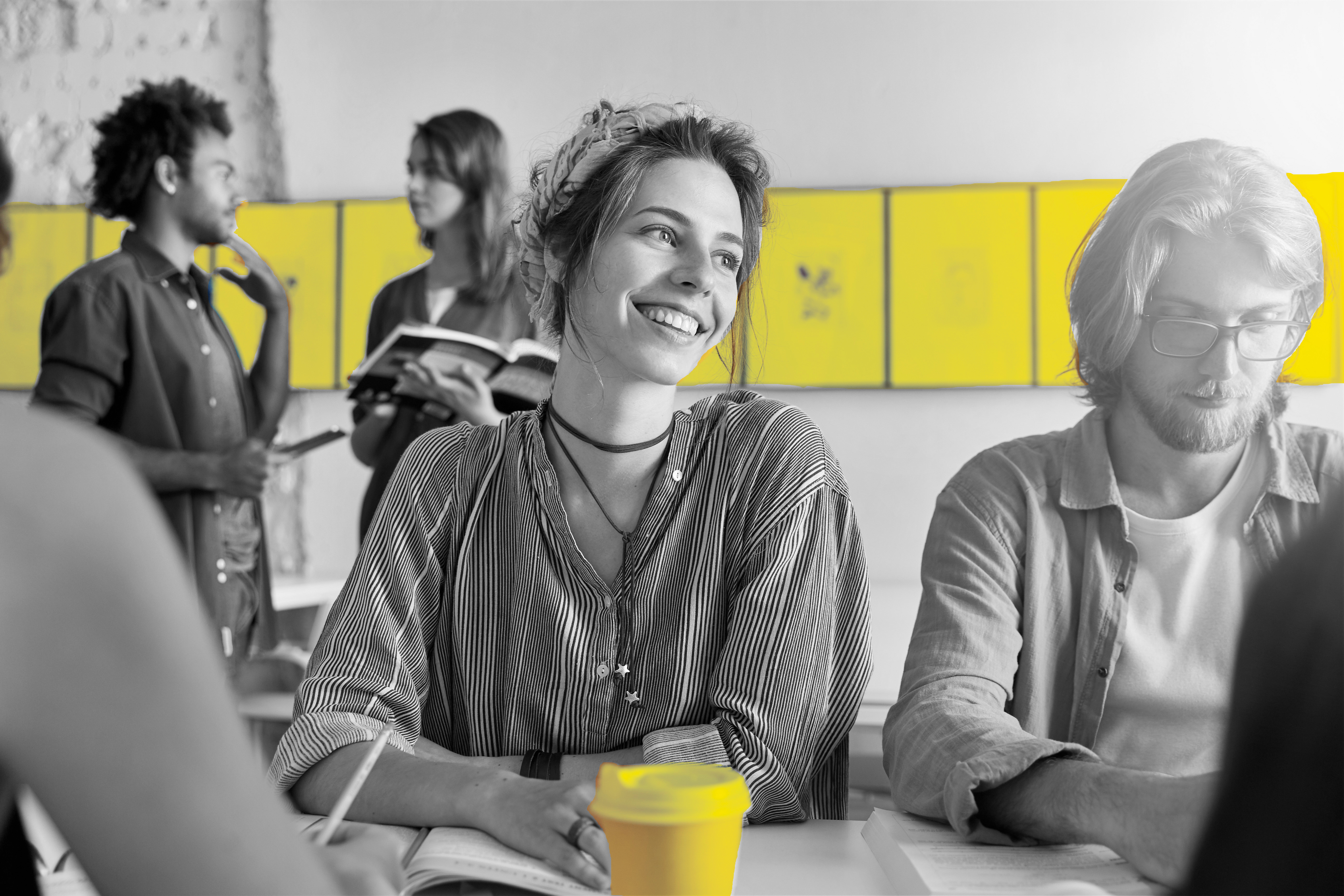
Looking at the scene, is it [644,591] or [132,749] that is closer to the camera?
[132,749]

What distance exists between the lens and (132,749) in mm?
387

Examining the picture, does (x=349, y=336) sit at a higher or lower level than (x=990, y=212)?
lower

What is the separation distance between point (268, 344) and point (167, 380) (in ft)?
2.79

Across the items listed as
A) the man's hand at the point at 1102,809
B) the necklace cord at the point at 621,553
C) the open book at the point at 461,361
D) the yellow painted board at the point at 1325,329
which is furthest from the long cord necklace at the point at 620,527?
the yellow painted board at the point at 1325,329

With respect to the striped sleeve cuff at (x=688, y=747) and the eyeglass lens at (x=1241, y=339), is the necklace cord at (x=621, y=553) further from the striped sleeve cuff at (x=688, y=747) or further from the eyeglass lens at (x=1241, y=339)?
the eyeglass lens at (x=1241, y=339)

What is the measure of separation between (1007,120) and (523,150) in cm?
158

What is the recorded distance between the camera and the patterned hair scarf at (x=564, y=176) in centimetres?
130

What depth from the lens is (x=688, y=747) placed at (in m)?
1.02

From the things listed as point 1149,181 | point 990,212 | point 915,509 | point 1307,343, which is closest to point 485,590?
point 1149,181

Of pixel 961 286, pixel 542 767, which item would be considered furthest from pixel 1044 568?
pixel 961 286

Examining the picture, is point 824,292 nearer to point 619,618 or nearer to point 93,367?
point 93,367

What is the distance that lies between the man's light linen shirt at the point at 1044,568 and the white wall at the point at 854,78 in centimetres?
223

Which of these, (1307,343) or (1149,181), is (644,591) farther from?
(1307,343)

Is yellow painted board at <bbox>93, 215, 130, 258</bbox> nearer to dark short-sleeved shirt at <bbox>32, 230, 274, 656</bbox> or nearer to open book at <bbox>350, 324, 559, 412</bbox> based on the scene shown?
dark short-sleeved shirt at <bbox>32, 230, 274, 656</bbox>
